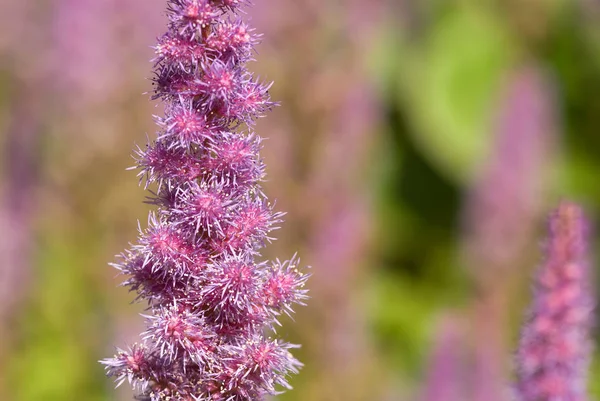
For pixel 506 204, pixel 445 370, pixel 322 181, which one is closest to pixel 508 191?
pixel 506 204

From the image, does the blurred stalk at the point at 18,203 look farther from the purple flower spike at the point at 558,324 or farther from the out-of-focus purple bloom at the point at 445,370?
the purple flower spike at the point at 558,324

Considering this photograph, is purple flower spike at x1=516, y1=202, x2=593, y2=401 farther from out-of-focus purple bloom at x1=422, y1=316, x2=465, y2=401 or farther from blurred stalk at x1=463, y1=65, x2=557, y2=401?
blurred stalk at x1=463, y1=65, x2=557, y2=401

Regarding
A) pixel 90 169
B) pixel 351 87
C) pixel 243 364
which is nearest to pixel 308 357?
pixel 351 87

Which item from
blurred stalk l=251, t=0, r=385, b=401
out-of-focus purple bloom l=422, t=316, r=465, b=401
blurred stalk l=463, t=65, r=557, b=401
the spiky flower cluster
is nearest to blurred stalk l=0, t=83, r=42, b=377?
blurred stalk l=251, t=0, r=385, b=401

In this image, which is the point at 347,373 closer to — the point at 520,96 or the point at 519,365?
the point at 520,96

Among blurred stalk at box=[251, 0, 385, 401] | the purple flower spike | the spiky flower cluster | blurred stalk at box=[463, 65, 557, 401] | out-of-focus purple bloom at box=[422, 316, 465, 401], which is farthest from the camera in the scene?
blurred stalk at box=[463, 65, 557, 401]

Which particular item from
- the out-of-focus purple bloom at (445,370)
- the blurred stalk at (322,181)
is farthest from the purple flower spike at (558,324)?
the blurred stalk at (322,181)
